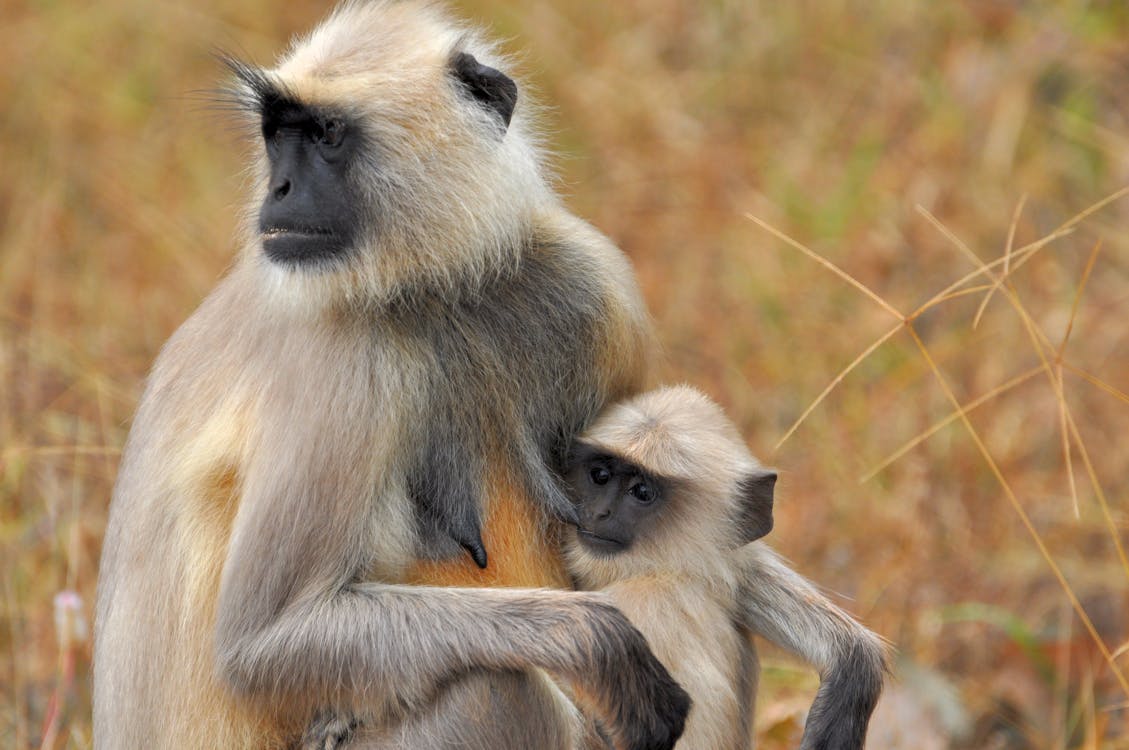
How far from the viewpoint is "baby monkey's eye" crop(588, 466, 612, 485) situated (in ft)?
10.6

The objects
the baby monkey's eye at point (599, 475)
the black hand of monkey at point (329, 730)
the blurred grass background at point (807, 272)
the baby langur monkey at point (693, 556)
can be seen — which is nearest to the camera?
the black hand of monkey at point (329, 730)

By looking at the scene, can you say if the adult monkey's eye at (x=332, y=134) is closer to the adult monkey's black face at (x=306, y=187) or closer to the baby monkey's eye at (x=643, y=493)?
the adult monkey's black face at (x=306, y=187)

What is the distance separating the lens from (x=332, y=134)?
121 inches

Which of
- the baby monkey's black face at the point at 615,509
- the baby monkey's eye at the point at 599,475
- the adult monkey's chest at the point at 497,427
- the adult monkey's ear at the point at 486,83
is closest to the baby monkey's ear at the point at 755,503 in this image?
the baby monkey's black face at the point at 615,509

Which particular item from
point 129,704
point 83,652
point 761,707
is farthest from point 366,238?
point 761,707

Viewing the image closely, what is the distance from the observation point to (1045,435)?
18.3 feet

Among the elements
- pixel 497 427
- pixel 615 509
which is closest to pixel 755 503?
pixel 615 509

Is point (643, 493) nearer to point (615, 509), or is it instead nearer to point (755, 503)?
point (615, 509)

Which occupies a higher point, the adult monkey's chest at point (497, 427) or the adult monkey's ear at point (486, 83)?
the adult monkey's ear at point (486, 83)

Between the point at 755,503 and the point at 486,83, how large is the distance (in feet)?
3.31

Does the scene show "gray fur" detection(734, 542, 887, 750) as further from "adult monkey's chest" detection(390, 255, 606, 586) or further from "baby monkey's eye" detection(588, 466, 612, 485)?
"adult monkey's chest" detection(390, 255, 606, 586)

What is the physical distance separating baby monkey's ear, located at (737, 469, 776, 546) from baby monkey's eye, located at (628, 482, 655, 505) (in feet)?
0.60

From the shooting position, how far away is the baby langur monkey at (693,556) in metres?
3.14

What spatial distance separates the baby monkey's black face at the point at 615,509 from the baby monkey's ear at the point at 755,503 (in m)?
0.17
